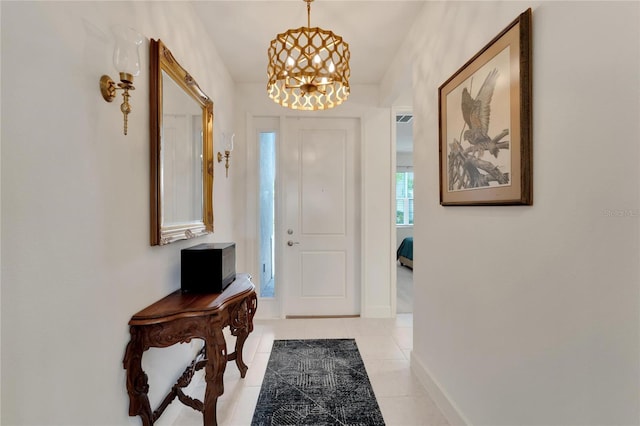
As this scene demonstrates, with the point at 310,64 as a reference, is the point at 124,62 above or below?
below

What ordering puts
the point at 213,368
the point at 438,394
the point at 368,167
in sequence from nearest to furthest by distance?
the point at 213,368 → the point at 438,394 → the point at 368,167

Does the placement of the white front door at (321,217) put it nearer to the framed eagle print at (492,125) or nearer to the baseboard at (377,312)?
the baseboard at (377,312)

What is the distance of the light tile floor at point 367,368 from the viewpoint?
1745mm

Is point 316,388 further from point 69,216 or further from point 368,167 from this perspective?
point 368,167

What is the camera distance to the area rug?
5.69 ft

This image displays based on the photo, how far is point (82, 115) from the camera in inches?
40.9

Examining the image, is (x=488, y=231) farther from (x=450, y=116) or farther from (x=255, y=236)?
(x=255, y=236)

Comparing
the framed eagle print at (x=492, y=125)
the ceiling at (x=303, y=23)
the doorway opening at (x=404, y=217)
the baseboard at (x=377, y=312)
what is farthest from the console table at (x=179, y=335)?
the doorway opening at (x=404, y=217)

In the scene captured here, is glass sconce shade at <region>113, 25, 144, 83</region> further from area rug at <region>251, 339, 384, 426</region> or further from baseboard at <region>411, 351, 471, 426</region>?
baseboard at <region>411, 351, 471, 426</region>

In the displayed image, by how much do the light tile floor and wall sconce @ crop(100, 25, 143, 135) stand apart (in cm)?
172

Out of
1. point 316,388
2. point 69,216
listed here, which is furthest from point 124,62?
point 316,388

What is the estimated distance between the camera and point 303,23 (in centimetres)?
218

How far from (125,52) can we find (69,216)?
63cm

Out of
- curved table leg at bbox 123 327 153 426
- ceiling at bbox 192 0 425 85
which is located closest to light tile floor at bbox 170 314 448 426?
curved table leg at bbox 123 327 153 426
